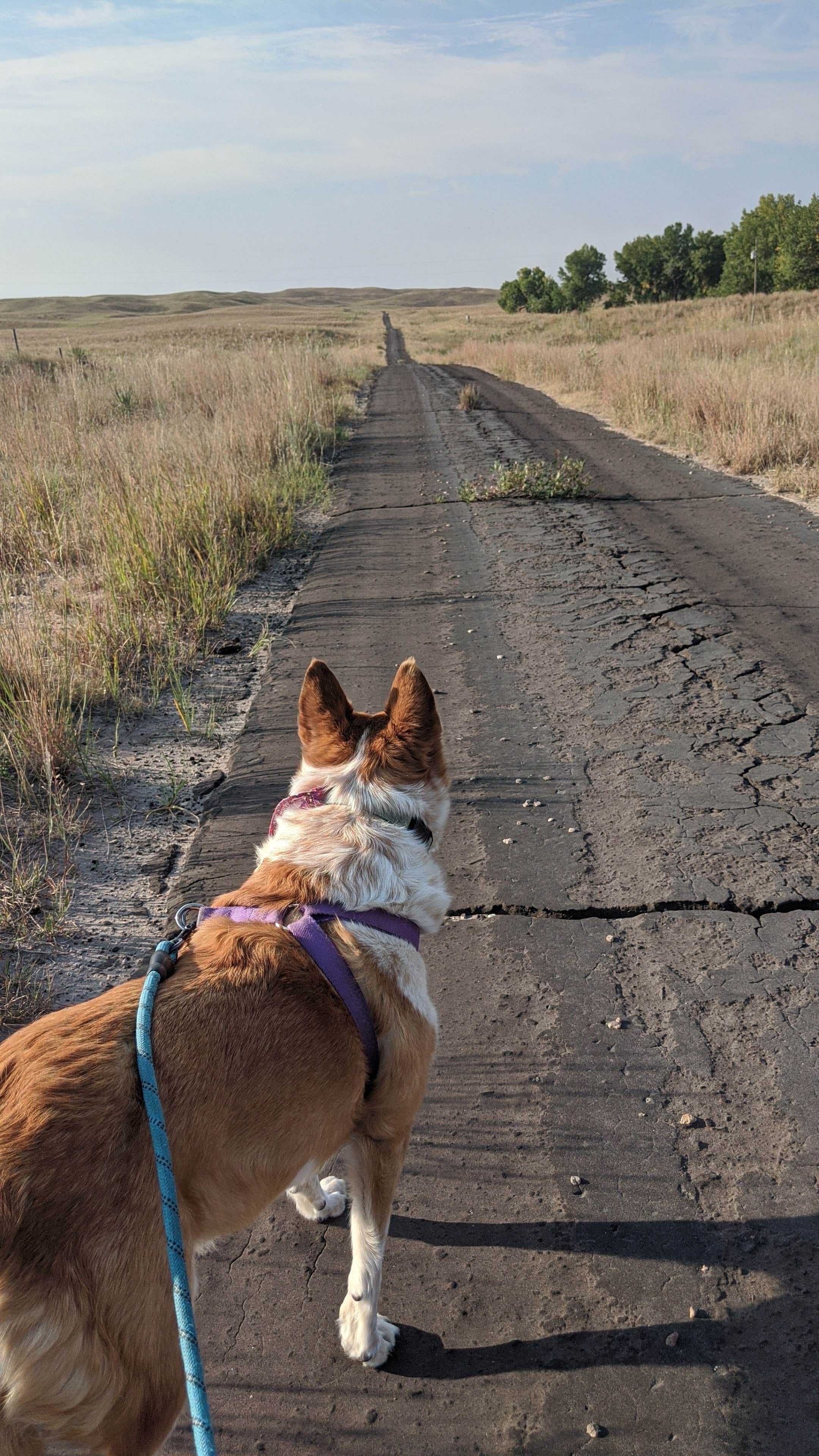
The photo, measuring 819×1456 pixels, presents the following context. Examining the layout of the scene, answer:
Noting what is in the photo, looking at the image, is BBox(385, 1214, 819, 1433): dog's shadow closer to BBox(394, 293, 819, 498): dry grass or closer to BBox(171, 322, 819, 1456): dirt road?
BBox(171, 322, 819, 1456): dirt road

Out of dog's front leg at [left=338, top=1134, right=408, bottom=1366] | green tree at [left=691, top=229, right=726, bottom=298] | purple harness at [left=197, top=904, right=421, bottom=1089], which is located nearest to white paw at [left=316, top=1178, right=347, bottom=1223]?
dog's front leg at [left=338, top=1134, right=408, bottom=1366]

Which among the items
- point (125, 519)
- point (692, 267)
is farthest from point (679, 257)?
point (125, 519)

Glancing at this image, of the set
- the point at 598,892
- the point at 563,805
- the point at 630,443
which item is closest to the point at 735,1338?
the point at 598,892

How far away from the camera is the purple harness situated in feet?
6.48

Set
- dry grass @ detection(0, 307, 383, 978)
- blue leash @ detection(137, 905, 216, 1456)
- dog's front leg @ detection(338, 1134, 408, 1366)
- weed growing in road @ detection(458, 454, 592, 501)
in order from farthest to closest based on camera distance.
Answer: weed growing in road @ detection(458, 454, 592, 501)
dry grass @ detection(0, 307, 383, 978)
dog's front leg @ detection(338, 1134, 408, 1366)
blue leash @ detection(137, 905, 216, 1456)

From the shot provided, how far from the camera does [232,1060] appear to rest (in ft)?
5.54

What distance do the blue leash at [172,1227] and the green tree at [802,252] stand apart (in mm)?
69607

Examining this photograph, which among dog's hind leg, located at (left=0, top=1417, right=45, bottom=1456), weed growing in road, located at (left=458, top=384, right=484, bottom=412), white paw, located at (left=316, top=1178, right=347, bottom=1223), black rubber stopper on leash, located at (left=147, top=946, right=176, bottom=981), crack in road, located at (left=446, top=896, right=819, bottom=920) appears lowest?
white paw, located at (left=316, top=1178, right=347, bottom=1223)

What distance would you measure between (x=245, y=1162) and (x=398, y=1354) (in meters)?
0.80

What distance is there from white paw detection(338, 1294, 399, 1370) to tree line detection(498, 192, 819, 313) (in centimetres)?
6702

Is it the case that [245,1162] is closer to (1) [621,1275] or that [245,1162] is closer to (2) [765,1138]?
(1) [621,1275]

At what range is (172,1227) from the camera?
4.81 feet

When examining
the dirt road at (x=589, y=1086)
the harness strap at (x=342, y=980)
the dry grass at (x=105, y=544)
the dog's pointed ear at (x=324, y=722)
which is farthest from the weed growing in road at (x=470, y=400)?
the harness strap at (x=342, y=980)

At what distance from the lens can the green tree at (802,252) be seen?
5794 cm
